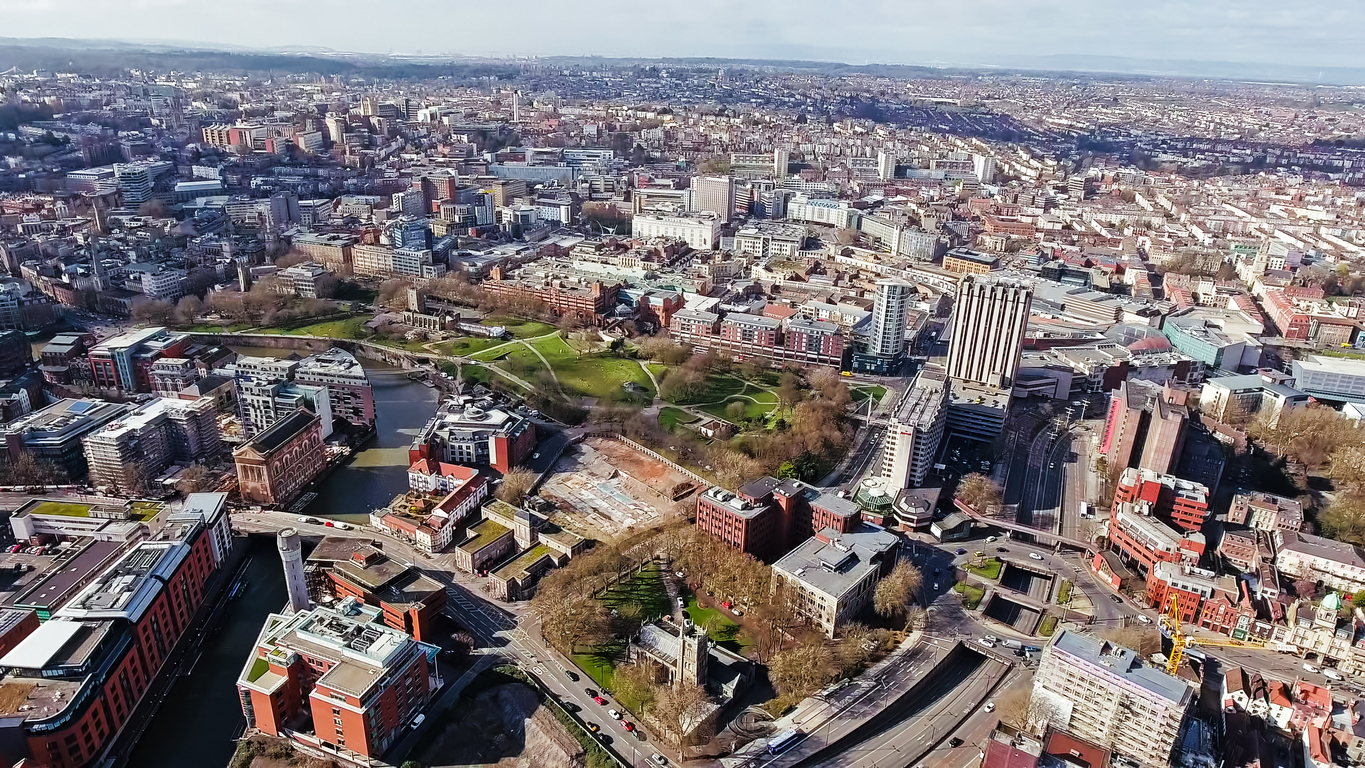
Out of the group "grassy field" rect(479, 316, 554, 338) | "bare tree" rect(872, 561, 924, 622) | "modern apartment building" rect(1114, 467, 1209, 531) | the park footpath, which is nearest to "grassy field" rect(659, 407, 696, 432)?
"grassy field" rect(479, 316, 554, 338)

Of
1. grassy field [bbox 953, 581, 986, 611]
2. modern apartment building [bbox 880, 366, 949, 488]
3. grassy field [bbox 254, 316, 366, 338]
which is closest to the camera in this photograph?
grassy field [bbox 953, 581, 986, 611]

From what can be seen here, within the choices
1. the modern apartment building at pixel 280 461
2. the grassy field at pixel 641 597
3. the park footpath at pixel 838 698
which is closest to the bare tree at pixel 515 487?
the grassy field at pixel 641 597

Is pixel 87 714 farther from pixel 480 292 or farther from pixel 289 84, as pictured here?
pixel 289 84

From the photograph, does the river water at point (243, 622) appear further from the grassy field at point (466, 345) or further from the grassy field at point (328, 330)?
the grassy field at point (328, 330)

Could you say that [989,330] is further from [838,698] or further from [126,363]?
[126,363]

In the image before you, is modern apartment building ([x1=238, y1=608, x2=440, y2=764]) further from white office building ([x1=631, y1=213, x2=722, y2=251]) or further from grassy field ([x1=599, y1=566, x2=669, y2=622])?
white office building ([x1=631, y1=213, x2=722, y2=251])

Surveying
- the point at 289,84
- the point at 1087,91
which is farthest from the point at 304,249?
the point at 1087,91
